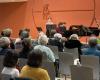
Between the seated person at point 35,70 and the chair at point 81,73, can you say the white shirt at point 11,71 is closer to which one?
the seated person at point 35,70

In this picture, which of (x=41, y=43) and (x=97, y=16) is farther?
(x=97, y=16)

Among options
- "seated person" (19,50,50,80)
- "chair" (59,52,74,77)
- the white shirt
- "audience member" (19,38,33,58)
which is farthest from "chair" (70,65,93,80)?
"audience member" (19,38,33,58)

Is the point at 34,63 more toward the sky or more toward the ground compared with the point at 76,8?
more toward the ground

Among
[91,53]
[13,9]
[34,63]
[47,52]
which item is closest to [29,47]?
[47,52]

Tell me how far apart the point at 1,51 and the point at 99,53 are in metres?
2.34

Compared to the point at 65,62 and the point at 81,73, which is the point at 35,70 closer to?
the point at 81,73

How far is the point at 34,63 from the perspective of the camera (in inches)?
181

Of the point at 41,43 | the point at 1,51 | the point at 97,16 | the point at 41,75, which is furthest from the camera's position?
the point at 97,16

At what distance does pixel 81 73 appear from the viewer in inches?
205

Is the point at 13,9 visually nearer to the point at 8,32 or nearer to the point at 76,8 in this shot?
the point at 76,8

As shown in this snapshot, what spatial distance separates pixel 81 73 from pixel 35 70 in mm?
1019

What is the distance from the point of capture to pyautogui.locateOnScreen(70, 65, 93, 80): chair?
507 centimetres

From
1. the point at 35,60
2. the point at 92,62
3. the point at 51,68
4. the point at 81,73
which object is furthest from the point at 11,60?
the point at 92,62

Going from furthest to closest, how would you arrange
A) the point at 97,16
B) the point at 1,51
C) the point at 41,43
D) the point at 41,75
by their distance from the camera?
the point at 97,16, the point at 41,43, the point at 1,51, the point at 41,75
